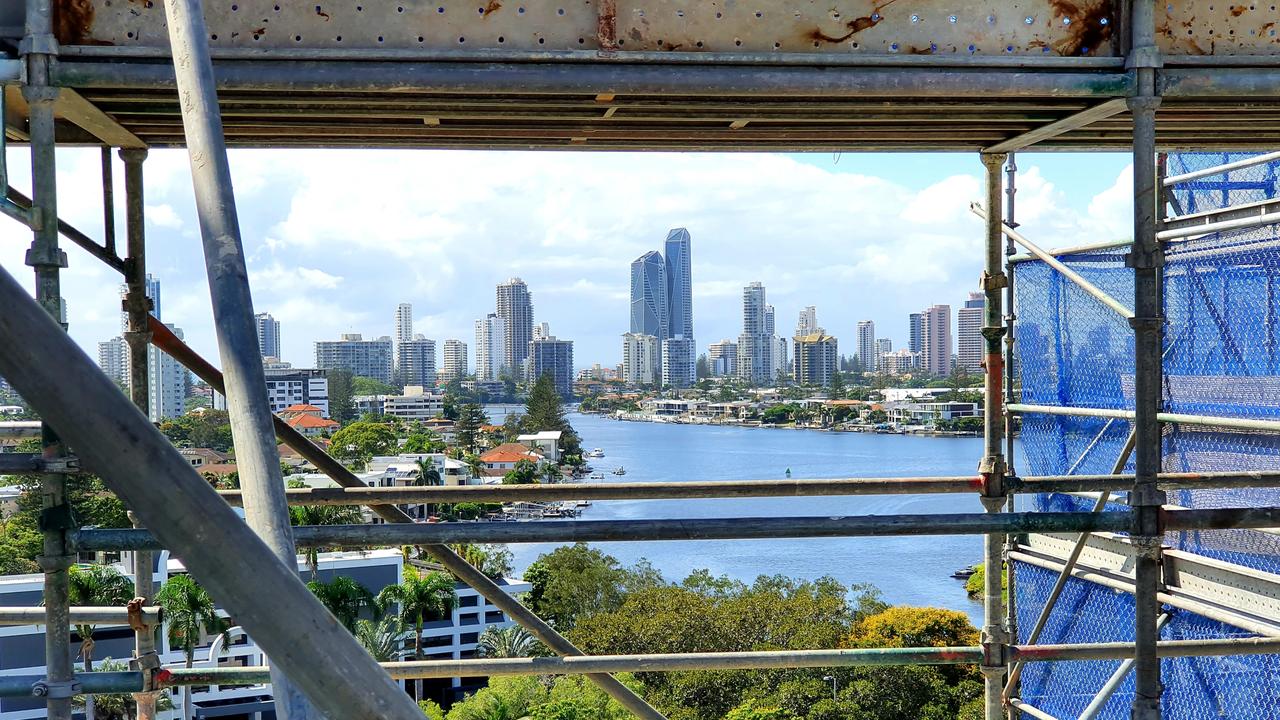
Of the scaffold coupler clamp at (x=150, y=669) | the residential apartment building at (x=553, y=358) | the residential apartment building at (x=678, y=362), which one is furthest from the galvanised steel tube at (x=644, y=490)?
the residential apartment building at (x=678, y=362)

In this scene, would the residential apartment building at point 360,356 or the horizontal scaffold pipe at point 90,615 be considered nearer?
the horizontal scaffold pipe at point 90,615

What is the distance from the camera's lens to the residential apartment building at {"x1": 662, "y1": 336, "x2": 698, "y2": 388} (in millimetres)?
160375

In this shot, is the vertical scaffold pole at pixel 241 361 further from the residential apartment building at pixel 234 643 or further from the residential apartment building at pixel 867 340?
the residential apartment building at pixel 867 340

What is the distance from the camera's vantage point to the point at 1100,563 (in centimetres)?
652

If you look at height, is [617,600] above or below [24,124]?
below

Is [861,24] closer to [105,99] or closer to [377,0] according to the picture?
[377,0]

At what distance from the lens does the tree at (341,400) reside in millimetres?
89312

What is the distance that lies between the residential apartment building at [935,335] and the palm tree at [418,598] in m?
113

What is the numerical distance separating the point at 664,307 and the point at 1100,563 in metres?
181

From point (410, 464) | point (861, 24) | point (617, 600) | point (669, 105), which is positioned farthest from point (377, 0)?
point (410, 464)

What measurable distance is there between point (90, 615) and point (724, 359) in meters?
169

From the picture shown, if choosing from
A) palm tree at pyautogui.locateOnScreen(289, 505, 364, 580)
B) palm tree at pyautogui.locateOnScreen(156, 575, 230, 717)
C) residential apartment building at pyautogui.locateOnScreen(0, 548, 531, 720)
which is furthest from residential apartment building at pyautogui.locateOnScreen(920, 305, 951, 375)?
palm tree at pyautogui.locateOnScreen(156, 575, 230, 717)

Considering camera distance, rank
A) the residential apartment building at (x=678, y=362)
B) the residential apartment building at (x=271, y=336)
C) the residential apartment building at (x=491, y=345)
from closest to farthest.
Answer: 1. the residential apartment building at (x=271, y=336)
2. the residential apartment building at (x=678, y=362)
3. the residential apartment building at (x=491, y=345)

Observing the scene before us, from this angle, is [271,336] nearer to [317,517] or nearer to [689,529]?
[317,517]
